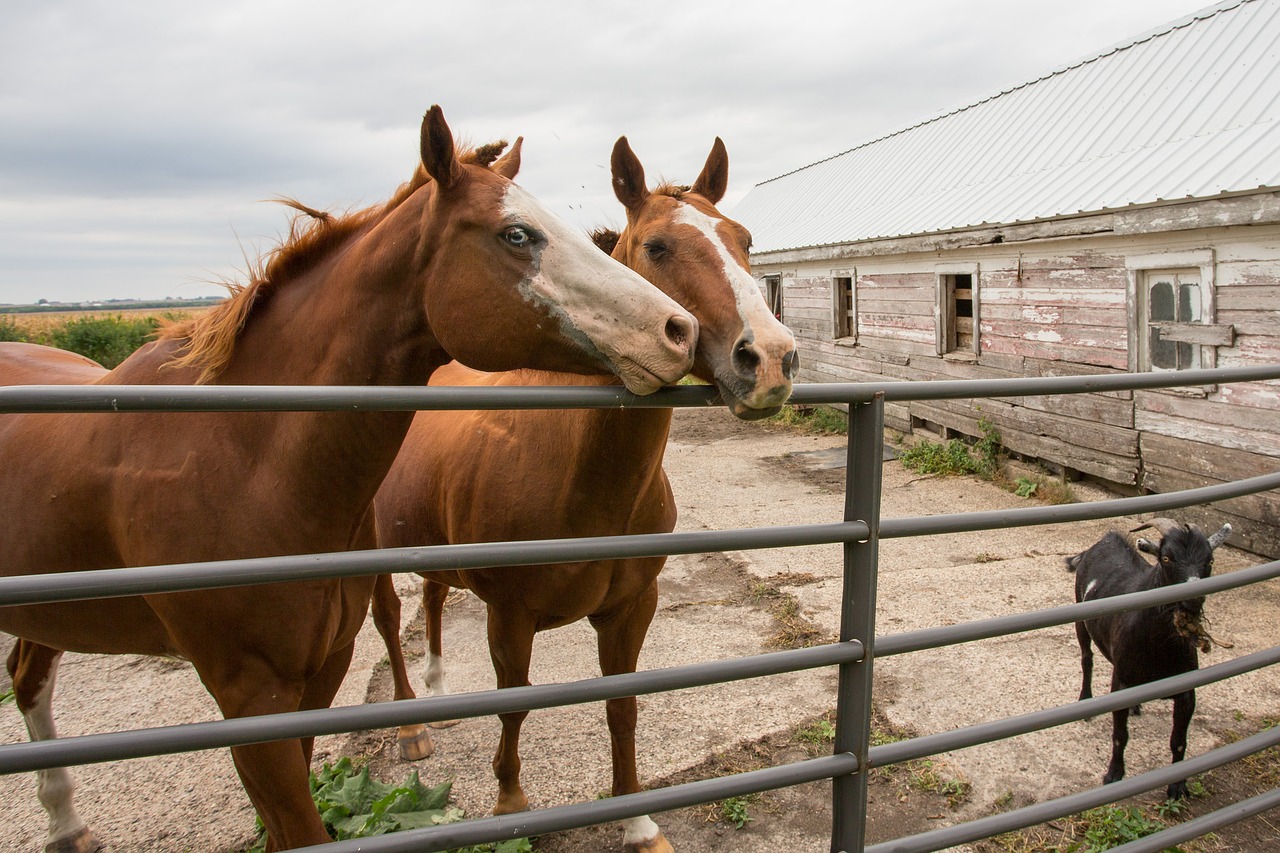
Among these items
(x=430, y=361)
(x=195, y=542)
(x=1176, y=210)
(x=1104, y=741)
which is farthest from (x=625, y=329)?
(x=1176, y=210)

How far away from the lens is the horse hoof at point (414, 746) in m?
3.46

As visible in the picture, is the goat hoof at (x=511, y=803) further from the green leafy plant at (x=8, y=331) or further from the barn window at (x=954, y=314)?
the green leafy plant at (x=8, y=331)

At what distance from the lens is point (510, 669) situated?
2.69 m

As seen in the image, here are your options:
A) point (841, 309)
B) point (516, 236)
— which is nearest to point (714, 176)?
point (516, 236)

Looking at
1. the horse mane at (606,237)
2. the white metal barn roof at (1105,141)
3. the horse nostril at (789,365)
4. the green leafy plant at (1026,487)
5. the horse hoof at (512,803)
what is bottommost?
the horse hoof at (512,803)

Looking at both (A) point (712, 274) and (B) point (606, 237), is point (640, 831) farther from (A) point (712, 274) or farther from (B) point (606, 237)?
(B) point (606, 237)

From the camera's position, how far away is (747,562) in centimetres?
619

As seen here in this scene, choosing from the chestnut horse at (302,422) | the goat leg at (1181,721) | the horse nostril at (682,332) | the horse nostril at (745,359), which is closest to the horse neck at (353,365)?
the chestnut horse at (302,422)

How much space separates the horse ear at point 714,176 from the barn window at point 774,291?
12182 mm

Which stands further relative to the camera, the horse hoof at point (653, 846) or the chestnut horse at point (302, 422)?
the horse hoof at point (653, 846)

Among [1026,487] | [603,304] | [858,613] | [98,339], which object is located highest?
[98,339]

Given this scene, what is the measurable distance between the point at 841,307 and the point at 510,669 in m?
10.9

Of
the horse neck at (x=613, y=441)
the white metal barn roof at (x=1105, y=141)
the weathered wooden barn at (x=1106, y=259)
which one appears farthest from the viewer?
the white metal barn roof at (x=1105, y=141)

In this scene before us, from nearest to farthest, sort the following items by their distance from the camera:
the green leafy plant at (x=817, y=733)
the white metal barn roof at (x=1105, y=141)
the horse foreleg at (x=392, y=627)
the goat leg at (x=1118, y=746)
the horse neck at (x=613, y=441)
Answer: the horse neck at (x=613, y=441), the goat leg at (x=1118, y=746), the green leafy plant at (x=817, y=733), the horse foreleg at (x=392, y=627), the white metal barn roof at (x=1105, y=141)
